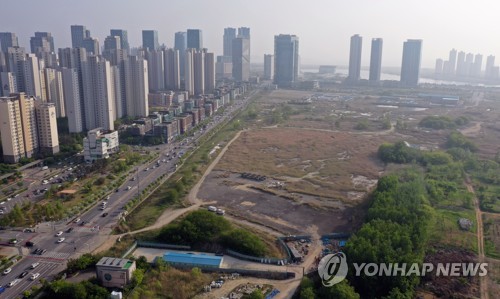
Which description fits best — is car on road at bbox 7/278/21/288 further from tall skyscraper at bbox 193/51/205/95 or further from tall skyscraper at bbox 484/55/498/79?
tall skyscraper at bbox 484/55/498/79

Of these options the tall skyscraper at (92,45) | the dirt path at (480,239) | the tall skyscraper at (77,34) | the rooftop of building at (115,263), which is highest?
the tall skyscraper at (77,34)

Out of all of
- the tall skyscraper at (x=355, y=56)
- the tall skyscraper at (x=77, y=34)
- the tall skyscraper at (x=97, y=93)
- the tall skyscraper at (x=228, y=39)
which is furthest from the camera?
the tall skyscraper at (x=228, y=39)

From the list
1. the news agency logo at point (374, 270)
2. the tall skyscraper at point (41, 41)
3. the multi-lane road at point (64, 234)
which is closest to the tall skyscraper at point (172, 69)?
the tall skyscraper at point (41, 41)

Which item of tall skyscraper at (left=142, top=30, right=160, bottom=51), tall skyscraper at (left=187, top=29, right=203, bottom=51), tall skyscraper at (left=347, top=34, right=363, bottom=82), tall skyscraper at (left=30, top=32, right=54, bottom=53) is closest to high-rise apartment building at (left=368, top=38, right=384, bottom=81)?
tall skyscraper at (left=347, top=34, right=363, bottom=82)

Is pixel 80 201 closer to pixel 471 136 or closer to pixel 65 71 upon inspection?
pixel 65 71

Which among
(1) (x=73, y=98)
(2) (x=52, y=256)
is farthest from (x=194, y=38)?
(2) (x=52, y=256)

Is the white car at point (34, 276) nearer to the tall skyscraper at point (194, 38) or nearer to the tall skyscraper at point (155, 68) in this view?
the tall skyscraper at point (155, 68)

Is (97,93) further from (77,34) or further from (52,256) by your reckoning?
(77,34)
